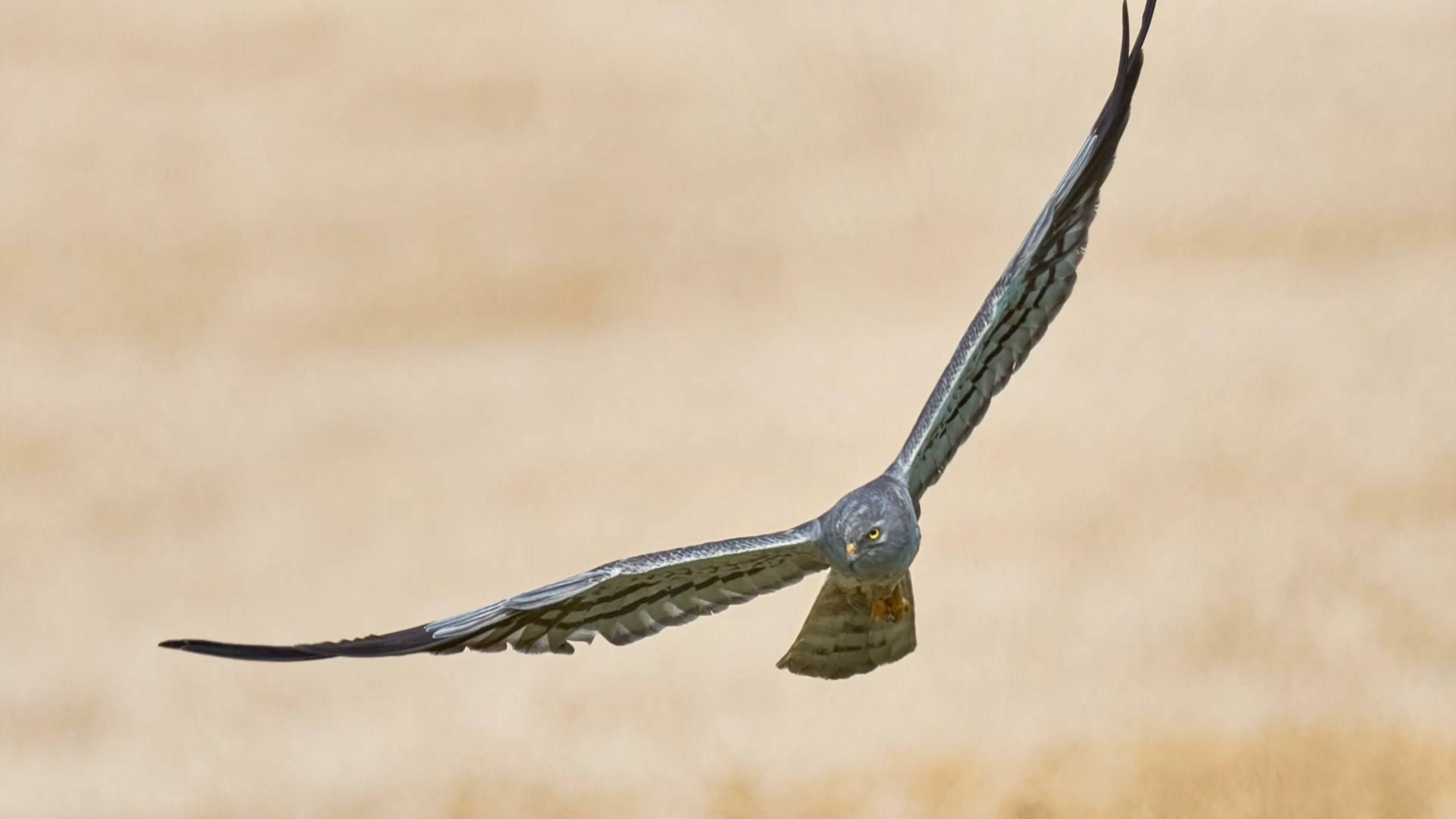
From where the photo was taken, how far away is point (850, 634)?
33.3 ft

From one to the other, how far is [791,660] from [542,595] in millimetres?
1806

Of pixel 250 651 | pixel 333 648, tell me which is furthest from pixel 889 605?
pixel 250 651

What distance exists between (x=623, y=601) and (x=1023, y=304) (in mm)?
2877

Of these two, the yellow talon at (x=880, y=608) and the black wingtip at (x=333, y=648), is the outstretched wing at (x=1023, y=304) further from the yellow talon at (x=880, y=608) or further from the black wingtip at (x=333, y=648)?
the black wingtip at (x=333, y=648)

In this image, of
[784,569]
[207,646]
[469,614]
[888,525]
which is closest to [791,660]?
[784,569]

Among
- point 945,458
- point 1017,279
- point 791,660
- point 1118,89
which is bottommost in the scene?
point 791,660

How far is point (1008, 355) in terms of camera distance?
10320 millimetres

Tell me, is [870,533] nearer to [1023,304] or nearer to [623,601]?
[623,601]

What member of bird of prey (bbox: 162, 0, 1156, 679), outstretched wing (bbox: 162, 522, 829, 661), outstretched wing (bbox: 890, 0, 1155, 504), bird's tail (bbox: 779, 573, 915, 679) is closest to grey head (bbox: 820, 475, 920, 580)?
bird of prey (bbox: 162, 0, 1156, 679)

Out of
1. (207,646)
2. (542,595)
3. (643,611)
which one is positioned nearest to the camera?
(207,646)

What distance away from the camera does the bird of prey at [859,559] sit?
30.1ft

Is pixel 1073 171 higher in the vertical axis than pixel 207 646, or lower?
higher

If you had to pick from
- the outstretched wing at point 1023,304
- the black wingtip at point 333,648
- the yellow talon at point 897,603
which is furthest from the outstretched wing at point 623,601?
the outstretched wing at point 1023,304

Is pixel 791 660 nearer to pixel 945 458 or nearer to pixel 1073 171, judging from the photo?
pixel 945 458
